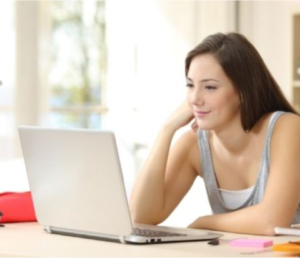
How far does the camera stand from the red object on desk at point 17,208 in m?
2.25

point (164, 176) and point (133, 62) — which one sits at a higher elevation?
point (133, 62)

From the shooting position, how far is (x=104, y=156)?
1.82 meters

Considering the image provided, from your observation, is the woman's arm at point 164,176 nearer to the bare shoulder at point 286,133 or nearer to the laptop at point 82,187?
the bare shoulder at point 286,133

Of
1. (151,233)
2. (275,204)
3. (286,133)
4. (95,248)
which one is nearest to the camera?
(95,248)

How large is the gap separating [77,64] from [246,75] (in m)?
2.51

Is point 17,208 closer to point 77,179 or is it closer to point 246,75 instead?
point 77,179

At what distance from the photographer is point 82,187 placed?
1894 mm

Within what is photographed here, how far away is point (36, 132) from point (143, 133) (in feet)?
9.25

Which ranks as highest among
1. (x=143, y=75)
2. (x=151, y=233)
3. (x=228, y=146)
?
(x=143, y=75)

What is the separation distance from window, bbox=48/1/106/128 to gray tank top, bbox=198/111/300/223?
6.65 feet

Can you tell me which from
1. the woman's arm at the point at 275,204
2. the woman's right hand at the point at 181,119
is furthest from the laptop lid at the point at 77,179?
the woman's right hand at the point at 181,119

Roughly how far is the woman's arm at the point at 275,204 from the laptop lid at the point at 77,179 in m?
0.44

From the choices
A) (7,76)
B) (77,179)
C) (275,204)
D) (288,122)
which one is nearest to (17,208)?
(77,179)

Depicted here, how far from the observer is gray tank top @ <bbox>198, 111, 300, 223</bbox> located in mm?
2424
